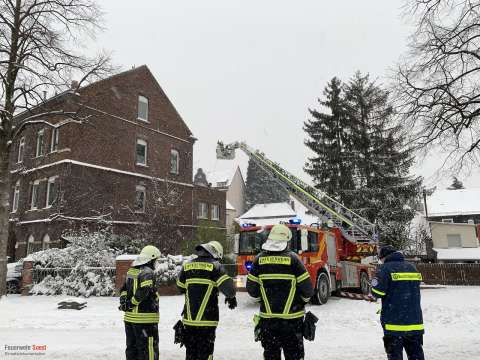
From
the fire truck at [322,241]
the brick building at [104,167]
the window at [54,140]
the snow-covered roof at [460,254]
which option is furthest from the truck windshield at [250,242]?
the snow-covered roof at [460,254]

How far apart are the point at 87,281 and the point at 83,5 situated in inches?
465

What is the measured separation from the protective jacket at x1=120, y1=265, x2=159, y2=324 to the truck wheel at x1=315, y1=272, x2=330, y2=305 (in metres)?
7.61

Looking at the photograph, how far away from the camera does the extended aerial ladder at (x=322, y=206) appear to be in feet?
50.8

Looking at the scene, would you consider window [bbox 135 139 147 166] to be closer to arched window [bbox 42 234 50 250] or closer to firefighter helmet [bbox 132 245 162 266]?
arched window [bbox 42 234 50 250]

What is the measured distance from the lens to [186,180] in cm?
3309

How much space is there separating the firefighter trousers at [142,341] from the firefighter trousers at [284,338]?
1627 millimetres

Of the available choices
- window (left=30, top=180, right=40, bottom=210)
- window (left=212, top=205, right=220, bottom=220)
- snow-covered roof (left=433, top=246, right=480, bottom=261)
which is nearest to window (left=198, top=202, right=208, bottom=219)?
window (left=212, top=205, right=220, bottom=220)

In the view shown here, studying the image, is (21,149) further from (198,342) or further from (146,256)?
(198,342)

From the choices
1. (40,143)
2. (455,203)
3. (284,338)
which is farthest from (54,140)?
(455,203)

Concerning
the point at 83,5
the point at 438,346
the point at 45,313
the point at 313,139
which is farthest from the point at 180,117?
the point at 438,346

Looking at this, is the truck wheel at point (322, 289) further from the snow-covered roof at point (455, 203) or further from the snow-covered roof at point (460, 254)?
the snow-covered roof at point (455, 203)

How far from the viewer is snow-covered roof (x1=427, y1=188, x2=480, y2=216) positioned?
169 ft

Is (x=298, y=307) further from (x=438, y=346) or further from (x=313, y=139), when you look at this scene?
(x=313, y=139)

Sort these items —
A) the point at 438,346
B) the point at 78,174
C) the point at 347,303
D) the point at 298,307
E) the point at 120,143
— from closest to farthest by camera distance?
the point at 298,307, the point at 438,346, the point at 347,303, the point at 78,174, the point at 120,143
